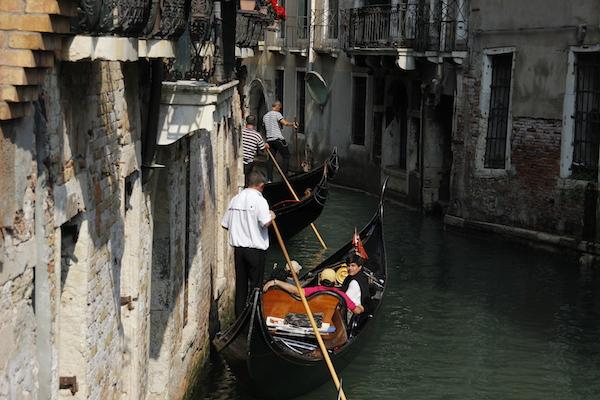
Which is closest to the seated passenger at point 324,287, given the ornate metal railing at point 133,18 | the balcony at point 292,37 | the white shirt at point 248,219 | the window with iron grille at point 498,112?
the white shirt at point 248,219

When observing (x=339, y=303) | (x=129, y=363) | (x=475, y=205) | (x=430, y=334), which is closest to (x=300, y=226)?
(x=475, y=205)

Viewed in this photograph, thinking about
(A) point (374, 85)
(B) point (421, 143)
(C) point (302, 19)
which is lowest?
(B) point (421, 143)

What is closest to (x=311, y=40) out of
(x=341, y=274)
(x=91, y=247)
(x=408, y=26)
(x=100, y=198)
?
(x=408, y=26)

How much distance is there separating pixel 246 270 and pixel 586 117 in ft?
18.4

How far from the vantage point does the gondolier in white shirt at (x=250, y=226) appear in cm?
722

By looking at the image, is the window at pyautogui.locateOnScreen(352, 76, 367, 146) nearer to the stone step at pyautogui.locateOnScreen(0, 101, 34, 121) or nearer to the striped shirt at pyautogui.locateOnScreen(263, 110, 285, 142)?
the striped shirt at pyautogui.locateOnScreen(263, 110, 285, 142)

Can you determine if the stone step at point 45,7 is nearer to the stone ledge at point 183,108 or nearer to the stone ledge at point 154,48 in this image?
the stone ledge at point 154,48

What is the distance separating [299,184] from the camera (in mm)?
13508

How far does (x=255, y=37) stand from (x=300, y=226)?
3056 mm

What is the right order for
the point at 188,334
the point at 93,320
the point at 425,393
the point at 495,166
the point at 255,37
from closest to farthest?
the point at 93,320, the point at 188,334, the point at 425,393, the point at 255,37, the point at 495,166

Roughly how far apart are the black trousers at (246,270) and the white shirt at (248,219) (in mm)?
47

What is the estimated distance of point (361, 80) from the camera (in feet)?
58.7

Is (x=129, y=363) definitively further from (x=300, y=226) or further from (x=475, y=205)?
(x=475, y=205)

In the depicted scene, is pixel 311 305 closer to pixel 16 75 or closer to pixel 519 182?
pixel 16 75
